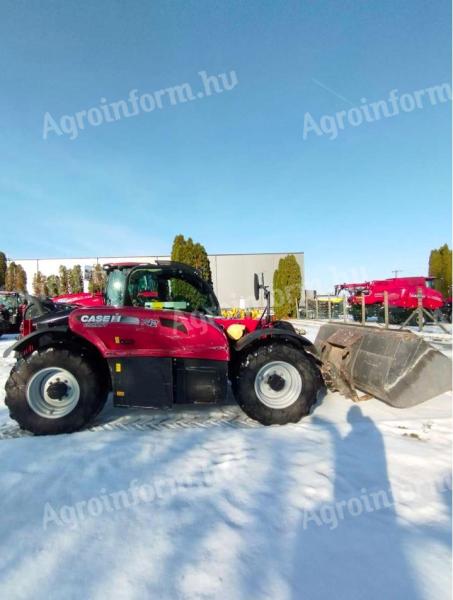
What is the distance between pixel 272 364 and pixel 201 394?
0.84 metres

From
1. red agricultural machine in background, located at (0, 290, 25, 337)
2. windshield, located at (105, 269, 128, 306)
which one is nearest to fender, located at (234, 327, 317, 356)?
windshield, located at (105, 269, 128, 306)

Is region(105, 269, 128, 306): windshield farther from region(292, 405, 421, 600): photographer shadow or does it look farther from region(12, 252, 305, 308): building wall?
region(12, 252, 305, 308): building wall

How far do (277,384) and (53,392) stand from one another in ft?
7.62

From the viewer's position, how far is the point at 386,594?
1594 mm

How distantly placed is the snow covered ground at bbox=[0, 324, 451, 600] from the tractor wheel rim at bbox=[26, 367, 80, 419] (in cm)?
30

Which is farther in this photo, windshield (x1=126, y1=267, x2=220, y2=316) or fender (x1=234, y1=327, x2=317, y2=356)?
windshield (x1=126, y1=267, x2=220, y2=316)

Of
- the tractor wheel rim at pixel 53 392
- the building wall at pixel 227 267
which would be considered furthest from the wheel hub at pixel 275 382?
the building wall at pixel 227 267

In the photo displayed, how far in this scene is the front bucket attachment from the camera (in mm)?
3791

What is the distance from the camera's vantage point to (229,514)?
217 centimetres

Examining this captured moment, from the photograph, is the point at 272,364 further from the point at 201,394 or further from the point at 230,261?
the point at 230,261

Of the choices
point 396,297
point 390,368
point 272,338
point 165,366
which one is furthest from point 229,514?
point 396,297

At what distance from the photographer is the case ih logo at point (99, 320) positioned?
354cm

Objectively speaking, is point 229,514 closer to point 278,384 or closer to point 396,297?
point 278,384

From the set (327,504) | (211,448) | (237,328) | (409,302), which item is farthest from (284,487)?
(409,302)
